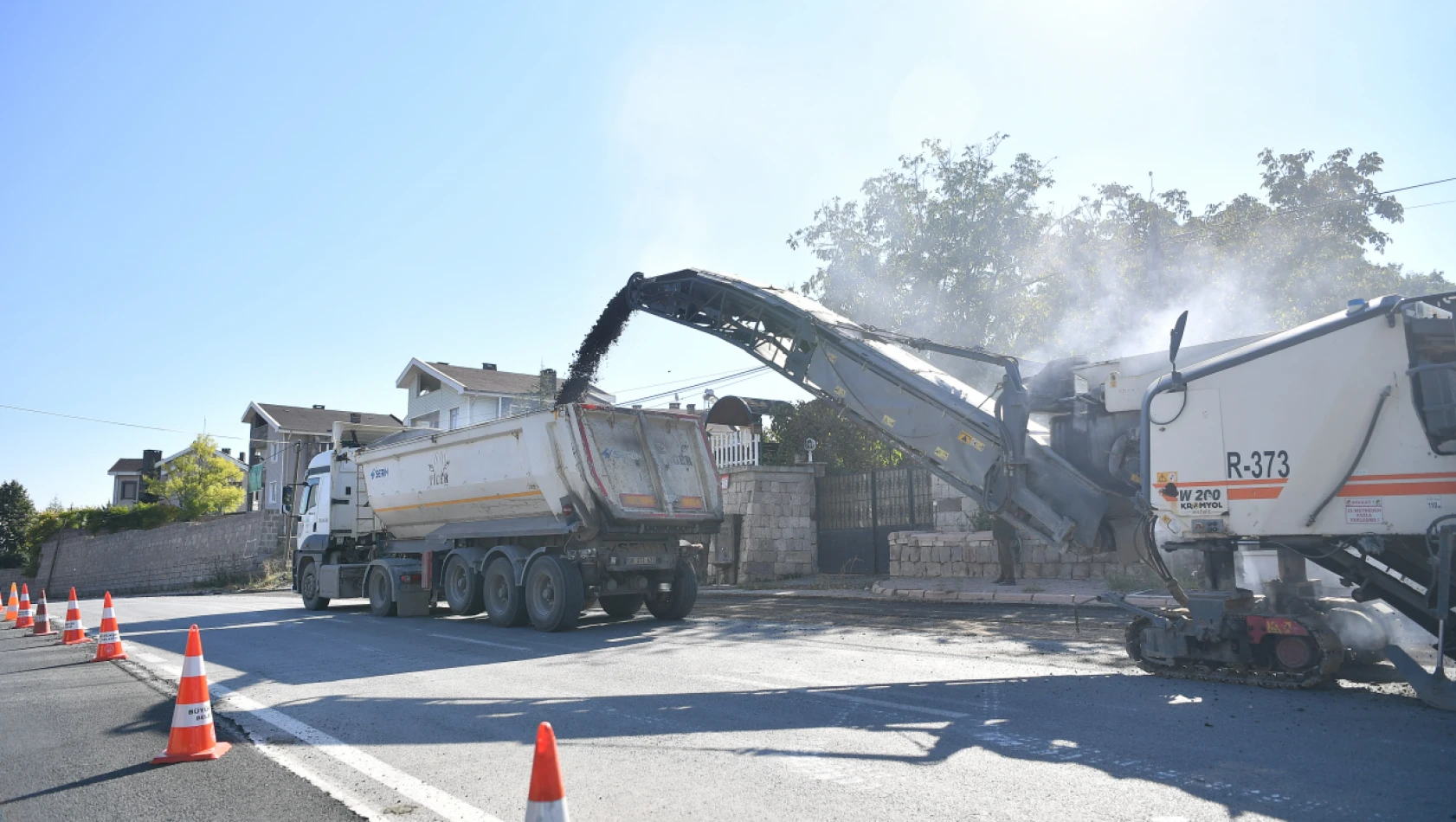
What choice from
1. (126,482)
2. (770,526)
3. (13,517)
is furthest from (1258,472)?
(126,482)

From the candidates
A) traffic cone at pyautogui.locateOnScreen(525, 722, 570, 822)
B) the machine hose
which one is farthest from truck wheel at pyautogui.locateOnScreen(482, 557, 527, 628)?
traffic cone at pyautogui.locateOnScreen(525, 722, 570, 822)

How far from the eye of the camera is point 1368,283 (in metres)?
24.1

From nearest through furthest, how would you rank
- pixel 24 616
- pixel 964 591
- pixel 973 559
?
pixel 964 591 → pixel 24 616 → pixel 973 559

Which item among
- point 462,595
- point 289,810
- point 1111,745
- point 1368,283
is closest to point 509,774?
point 289,810

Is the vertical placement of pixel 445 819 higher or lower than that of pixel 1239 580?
lower

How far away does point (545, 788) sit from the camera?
2.91 metres

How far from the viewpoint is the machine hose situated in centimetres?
627

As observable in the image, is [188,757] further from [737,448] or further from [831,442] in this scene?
[831,442]

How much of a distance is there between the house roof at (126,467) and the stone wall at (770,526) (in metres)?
79.8

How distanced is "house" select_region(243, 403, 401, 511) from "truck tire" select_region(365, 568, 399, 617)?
103 ft

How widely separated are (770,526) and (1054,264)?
10288 mm

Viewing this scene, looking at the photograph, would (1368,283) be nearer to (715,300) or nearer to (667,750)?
(715,300)

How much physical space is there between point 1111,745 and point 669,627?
8.02 metres

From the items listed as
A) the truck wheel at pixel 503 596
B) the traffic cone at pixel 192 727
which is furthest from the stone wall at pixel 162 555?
the traffic cone at pixel 192 727
